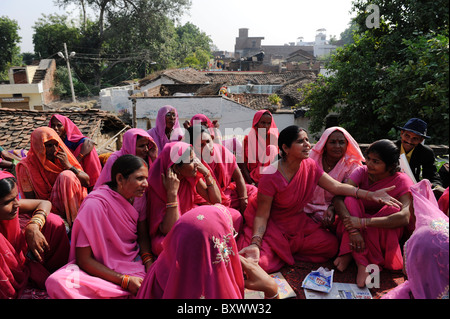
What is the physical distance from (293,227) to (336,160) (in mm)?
900

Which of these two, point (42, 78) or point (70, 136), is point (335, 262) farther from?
point (42, 78)

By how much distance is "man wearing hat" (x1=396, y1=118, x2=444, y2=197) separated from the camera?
3352 mm

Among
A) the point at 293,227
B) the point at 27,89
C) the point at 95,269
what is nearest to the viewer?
the point at 95,269

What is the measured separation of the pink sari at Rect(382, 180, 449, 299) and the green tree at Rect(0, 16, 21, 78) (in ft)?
102

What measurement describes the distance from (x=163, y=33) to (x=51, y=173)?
30.0m

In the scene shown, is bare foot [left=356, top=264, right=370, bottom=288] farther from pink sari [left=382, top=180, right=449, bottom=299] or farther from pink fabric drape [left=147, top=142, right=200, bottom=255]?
pink fabric drape [left=147, top=142, right=200, bottom=255]

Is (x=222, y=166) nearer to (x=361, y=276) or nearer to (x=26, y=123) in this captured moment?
(x=361, y=276)

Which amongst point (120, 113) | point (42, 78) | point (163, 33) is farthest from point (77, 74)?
point (120, 113)

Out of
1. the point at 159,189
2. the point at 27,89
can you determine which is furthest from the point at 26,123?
the point at 27,89

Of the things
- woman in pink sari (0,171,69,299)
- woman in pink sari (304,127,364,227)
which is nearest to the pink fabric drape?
woman in pink sari (0,171,69,299)

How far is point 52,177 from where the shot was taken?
3.61m

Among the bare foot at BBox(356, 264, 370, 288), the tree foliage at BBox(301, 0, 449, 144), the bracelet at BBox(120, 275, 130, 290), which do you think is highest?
→ the tree foliage at BBox(301, 0, 449, 144)
